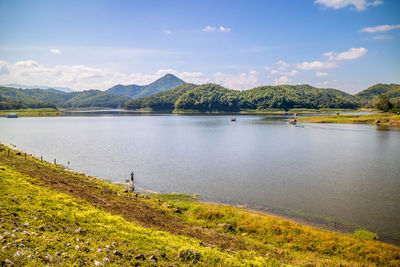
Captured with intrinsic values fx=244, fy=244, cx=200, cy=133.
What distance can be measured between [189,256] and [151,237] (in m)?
3.07

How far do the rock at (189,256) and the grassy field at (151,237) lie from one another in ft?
0.17

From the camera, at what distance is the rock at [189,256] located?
13072 mm

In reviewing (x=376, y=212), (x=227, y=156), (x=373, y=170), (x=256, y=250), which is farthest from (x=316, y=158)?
(x=256, y=250)

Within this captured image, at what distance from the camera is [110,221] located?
16859mm

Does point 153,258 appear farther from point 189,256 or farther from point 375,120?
point 375,120

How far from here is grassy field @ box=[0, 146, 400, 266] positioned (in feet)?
39.0

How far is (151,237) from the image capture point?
15.2 metres

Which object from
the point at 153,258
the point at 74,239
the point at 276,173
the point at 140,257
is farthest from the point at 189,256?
the point at 276,173

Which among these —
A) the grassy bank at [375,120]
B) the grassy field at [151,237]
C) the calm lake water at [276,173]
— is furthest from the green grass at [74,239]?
the grassy bank at [375,120]

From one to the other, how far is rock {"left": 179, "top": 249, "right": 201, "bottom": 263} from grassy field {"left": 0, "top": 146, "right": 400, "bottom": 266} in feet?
0.17

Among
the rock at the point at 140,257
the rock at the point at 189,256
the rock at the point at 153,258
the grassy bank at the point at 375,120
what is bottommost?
the rock at the point at 189,256

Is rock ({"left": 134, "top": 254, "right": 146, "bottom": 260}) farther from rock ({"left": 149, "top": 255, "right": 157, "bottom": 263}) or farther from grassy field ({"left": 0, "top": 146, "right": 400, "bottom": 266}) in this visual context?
rock ({"left": 149, "top": 255, "right": 157, "bottom": 263})

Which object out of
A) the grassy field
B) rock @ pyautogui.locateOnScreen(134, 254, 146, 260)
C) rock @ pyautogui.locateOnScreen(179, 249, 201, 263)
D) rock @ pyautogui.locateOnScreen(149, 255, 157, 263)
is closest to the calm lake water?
the grassy field

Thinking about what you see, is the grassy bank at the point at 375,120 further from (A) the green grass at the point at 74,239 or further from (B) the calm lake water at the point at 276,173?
(A) the green grass at the point at 74,239
